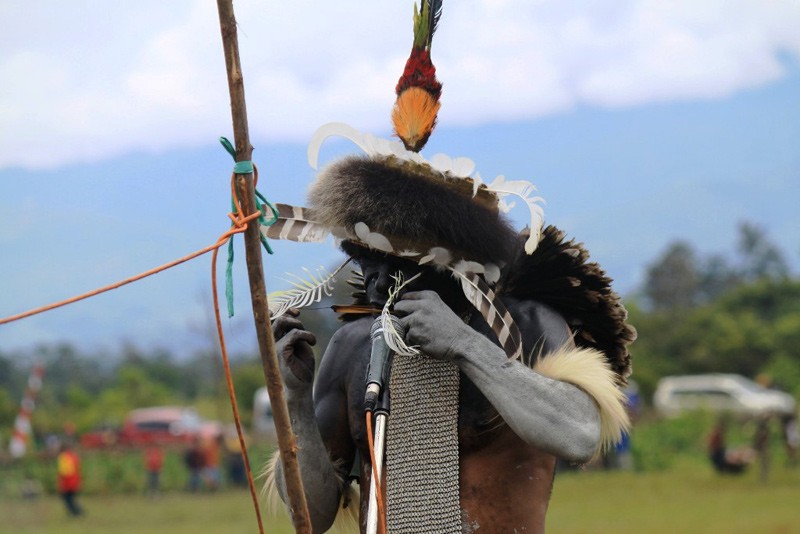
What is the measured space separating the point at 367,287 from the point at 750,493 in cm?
1343

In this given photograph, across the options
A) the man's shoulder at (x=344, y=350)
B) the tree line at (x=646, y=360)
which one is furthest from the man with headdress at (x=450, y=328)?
the tree line at (x=646, y=360)

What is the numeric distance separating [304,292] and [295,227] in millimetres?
251

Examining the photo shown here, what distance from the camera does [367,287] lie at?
3143 mm

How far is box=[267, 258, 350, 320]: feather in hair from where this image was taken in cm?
329

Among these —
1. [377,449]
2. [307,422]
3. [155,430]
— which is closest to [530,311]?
[377,449]

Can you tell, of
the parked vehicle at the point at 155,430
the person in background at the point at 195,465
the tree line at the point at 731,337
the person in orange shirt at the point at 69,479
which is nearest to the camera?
the person in orange shirt at the point at 69,479

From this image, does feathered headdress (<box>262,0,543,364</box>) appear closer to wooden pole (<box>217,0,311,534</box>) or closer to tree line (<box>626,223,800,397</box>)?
wooden pole (<box>217,0,311,534</box>)

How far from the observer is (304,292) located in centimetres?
333

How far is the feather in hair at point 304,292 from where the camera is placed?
3.29 metres

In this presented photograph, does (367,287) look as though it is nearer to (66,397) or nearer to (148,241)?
(66,397)

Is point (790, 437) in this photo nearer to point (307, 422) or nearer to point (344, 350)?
point (344, 350)

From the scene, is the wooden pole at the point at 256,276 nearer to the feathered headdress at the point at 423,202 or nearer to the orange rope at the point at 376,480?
the orange rope at the point at 376,480

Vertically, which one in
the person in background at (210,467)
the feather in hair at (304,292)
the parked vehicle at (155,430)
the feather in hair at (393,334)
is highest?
the feather in hair at (304,292)

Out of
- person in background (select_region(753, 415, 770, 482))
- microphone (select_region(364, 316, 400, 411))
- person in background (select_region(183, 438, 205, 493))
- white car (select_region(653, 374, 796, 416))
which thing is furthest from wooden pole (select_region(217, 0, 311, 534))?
white car (select_region(653, 374, 796, 416))
